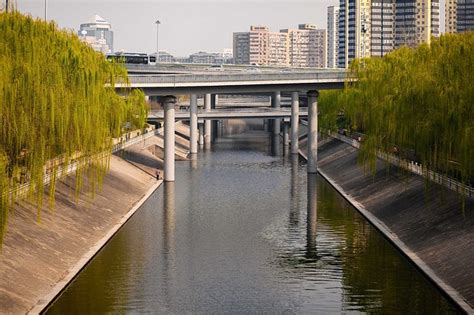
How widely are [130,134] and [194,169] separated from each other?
1053 cm

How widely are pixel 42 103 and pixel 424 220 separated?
21850 millimetres

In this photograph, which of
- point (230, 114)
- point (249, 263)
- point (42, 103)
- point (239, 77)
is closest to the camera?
point (42, 103)

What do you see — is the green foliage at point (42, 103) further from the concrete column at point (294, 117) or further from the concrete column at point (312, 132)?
the concrete column at point (294, 117)

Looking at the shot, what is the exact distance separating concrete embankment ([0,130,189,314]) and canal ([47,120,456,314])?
3.02 feet

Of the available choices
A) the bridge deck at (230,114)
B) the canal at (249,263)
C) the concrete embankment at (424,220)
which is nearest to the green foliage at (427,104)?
the concrete embankment at (424,220)

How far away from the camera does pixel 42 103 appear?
46.8m

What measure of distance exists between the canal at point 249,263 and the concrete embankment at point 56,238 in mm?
921

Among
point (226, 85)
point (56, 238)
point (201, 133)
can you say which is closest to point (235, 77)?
point (226, 85)

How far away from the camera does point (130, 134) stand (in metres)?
107

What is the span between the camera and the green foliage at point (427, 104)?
161ft

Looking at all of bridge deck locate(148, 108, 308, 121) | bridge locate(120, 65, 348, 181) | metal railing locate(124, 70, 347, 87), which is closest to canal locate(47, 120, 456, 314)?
bridge locate(120, 65, 348, 181)

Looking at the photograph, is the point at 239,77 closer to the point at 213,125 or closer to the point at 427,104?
the point at 427,104

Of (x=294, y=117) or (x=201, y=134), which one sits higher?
(x=294, y=117)

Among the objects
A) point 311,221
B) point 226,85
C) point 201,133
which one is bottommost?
point 311,221
